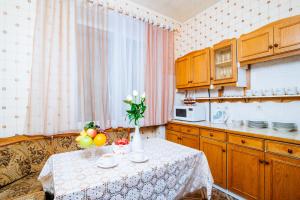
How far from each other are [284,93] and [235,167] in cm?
109

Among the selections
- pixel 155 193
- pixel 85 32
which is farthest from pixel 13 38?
pixel 155 193

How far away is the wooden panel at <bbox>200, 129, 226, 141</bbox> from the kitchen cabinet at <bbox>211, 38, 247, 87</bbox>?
0.77m

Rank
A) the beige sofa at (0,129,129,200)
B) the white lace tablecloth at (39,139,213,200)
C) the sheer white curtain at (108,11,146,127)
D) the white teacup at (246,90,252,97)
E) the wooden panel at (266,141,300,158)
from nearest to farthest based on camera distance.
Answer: the white lace tablecloth at (39,139,213,200), the beige sofa at (0,129,129,200), the wooden panel at (266,141,300,158), the white teacup at (246,90,252,97), the sheer white curtain at (108,11,146,127)

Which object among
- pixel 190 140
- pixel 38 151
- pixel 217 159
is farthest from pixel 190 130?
pixel 38 151

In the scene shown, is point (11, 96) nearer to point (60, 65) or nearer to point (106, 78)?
point (60, 65)

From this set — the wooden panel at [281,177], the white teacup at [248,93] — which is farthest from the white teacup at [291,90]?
the wooden panel at [281,177]

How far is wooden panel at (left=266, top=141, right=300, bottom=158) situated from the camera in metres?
1.44

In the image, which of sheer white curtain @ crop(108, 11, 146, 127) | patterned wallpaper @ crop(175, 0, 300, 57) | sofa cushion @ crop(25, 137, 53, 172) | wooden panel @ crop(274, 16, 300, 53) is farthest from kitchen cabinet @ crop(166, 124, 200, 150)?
sofa cushion @ crop(25, 137, 53, 172)

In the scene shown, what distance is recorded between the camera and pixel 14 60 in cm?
188

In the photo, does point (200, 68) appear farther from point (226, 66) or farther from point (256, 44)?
point (256, 44)

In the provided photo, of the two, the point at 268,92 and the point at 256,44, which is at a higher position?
the point at 256,44

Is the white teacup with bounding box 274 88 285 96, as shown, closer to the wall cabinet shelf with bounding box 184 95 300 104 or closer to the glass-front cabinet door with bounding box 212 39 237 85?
the wall cabinet shelf with bounding box 184 95 300 104

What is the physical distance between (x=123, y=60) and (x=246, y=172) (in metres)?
2.34

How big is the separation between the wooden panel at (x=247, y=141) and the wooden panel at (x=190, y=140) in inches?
22.3
